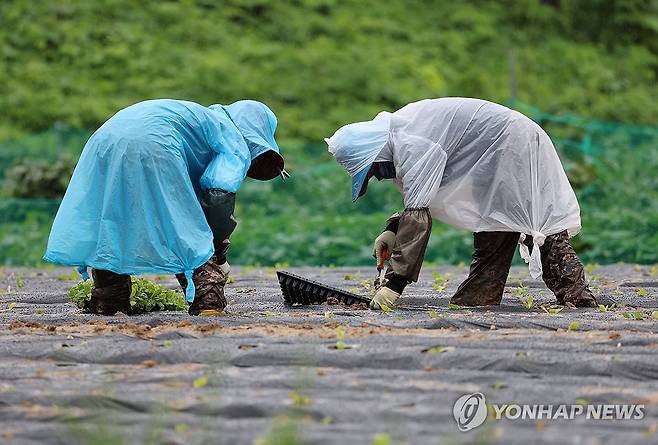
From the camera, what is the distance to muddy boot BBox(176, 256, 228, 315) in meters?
6.49

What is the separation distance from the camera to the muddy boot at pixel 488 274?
698cm

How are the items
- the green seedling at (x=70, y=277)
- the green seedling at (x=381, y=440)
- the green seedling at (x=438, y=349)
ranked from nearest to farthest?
the green seedling at (x=381, y=440)
the green seedling at (x=438, y=349)
the green seedling at (x=70, y=277)

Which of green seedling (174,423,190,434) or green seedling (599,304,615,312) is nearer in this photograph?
green seedling (174,423,190,434)

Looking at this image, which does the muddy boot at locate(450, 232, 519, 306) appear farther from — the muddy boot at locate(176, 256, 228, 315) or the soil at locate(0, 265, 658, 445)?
the muddy boot at locate(176, 256, 228, 315)

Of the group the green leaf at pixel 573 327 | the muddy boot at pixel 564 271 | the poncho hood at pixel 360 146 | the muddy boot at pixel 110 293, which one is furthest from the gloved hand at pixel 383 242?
the green leaf at pixel 573 327

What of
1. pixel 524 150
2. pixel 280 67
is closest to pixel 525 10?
pixel 280 67

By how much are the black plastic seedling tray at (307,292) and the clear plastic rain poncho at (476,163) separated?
682 mm

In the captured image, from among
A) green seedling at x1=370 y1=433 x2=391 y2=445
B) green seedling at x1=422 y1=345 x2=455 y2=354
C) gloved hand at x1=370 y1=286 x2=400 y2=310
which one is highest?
green seedling at x1=370 y1=433 x2=391 y2=445

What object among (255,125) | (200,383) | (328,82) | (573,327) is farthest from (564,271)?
(328,82)

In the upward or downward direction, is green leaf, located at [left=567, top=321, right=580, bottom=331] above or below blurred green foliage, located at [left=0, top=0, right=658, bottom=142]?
below

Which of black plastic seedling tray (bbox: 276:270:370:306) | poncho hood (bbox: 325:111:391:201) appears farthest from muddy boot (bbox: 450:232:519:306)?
poncho hood (bbox: 325:111:391:201)

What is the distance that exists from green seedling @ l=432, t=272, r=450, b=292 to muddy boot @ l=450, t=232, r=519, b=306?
1.03 metres

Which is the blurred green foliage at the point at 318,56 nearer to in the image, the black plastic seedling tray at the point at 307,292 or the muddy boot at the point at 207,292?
the black plastic seedling tray at the point at 307,292

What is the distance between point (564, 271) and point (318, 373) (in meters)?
2.63
